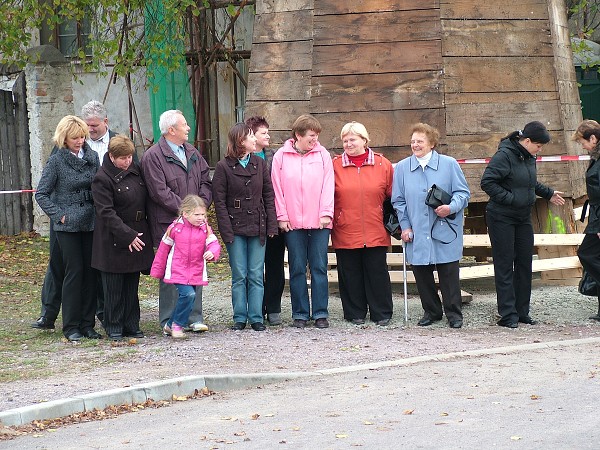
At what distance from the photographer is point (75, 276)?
31.7 feet

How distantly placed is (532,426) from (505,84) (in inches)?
274

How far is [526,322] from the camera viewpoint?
33.7 feet

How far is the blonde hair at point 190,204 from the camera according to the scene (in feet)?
30.8

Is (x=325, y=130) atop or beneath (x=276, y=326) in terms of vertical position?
atop

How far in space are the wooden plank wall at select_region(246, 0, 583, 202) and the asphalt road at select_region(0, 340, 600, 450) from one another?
4.66 m

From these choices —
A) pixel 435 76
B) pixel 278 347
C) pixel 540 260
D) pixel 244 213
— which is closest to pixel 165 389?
pixel 278 347

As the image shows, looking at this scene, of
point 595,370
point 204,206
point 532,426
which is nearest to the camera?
point 532,426

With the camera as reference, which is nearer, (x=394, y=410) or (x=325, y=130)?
(x=394, y=410)

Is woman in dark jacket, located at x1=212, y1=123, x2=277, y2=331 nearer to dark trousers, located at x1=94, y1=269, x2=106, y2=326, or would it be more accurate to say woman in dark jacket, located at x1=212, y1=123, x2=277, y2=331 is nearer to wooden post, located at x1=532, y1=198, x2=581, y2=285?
dark trousers, located at x1=94, y1=269, x2=106, y2=326

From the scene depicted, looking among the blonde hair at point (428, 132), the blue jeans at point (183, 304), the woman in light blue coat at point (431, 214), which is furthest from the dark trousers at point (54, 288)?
the blonde hair at point (428, 132)

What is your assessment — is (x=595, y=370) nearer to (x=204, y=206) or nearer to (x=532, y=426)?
(x=532, y=426)

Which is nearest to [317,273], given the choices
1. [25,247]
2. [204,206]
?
[204,206]

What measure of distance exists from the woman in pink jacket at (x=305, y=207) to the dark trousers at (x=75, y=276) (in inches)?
66.9

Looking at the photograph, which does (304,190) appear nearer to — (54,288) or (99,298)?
(99,298)
